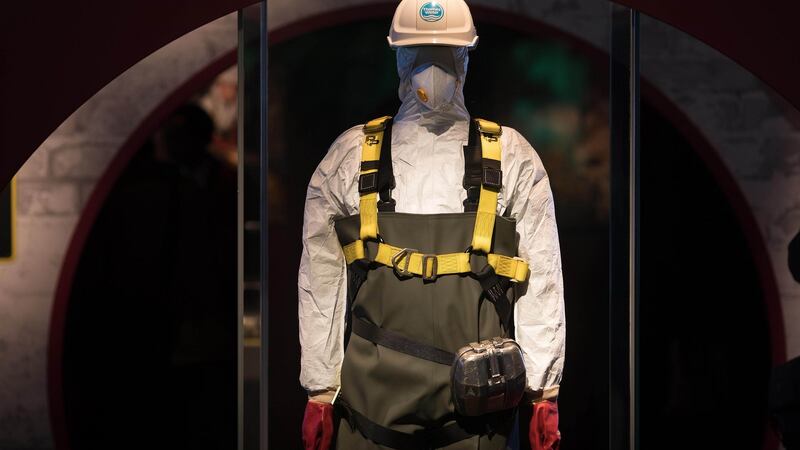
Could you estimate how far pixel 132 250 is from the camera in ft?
12.3

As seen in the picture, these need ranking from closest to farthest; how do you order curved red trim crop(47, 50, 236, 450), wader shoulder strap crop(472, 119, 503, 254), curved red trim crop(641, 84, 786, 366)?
wader shoulder strap crop(472, 119, 503, 254) → curved red trim crop(641, 84, 786, 366) → curved red trim crop(47, 50, 236, 450)

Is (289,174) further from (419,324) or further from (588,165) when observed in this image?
(588,165)

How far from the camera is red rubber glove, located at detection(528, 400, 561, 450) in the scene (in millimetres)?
2686

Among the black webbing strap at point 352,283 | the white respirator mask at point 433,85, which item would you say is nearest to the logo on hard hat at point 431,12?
the white respirator mask at point 433,85

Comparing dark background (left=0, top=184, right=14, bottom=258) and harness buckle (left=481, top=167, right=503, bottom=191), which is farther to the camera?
dark background (left=0, top=184, right=14, bottom=258)

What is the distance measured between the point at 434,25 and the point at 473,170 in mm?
380

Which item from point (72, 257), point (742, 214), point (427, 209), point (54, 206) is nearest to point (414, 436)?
point (427, 209)

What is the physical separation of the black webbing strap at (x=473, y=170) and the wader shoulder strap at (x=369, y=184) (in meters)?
0.22

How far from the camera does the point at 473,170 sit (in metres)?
2.74

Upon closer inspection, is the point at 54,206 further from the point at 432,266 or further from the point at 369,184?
the point at 432,266

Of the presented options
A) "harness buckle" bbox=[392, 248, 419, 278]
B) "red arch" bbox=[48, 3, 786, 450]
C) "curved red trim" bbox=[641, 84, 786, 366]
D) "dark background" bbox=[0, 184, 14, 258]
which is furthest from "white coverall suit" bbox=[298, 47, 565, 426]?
"dark background" bbox=[0, 184, 14, 258]

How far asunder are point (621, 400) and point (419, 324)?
63cm

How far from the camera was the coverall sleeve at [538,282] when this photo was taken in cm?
272

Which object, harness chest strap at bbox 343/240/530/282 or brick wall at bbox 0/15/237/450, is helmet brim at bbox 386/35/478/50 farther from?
brick wall at bbox 0/15/237/450
